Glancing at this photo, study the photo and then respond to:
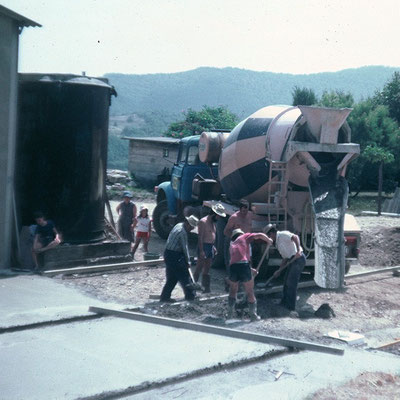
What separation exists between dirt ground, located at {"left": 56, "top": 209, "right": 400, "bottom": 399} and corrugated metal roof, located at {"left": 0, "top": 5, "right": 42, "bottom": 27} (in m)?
4.87

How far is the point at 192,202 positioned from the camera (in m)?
15.4

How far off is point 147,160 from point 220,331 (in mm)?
24455

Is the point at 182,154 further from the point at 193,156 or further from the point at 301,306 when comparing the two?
the point at 301,306

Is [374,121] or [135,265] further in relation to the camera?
[374,121]

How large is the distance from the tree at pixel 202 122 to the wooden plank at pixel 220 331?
93.2 feet

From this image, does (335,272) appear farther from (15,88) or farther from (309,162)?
(15,88)

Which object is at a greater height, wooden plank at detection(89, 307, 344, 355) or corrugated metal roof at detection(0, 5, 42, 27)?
corrugated metal roof at detection(0, 5, 42, 27)

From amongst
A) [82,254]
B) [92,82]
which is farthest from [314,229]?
[92,82]

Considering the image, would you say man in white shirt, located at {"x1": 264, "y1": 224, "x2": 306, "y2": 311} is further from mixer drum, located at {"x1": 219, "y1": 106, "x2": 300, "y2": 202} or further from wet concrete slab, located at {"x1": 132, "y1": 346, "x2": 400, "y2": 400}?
wet concrete slab, located at {"x1": 132, "y1": 346, "x2": 400, "y2": 400}

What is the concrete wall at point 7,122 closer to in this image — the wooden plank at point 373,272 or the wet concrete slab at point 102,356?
the wet concrete slab at point 102,356

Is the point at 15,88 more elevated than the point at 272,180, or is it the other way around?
the point at 15,88

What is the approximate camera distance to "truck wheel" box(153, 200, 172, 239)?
16984 millimetres

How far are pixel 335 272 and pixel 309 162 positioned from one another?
194 centimetres

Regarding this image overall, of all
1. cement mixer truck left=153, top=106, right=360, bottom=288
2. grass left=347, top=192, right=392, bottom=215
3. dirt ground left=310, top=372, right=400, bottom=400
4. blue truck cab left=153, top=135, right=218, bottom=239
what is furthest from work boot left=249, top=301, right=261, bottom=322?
grass left=347, top=192, right=392, bottom=215
